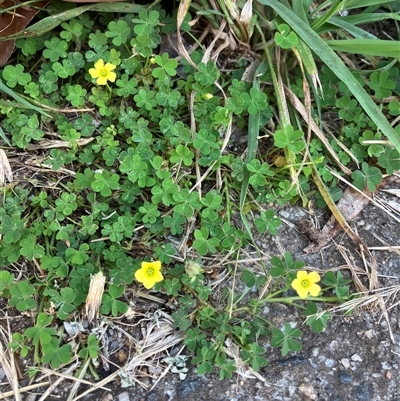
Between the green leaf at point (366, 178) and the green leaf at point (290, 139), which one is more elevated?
the green leaf at point (290, 139)

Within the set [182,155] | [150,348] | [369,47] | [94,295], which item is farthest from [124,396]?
[369,47]

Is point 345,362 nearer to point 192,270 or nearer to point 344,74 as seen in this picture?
point 192,270

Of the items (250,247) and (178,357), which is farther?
(250,247)

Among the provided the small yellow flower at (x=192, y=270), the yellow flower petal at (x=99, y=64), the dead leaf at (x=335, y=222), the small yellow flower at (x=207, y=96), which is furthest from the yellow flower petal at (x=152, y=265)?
the yellow flower petal at (x=99, y=64)

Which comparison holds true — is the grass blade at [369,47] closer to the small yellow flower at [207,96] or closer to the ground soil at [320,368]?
the small yellow flower at [207,96]

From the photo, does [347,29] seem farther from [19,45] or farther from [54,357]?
[54,357]

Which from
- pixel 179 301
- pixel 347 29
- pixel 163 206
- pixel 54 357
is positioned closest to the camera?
pixel 54 357

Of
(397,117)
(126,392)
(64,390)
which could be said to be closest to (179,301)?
(126,392)
